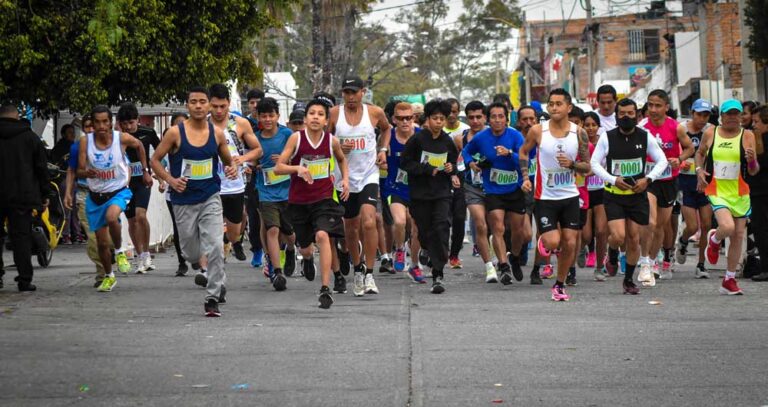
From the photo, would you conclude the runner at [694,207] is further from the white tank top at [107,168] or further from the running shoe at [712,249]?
the white tank top at [107,168]

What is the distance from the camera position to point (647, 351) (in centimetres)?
907

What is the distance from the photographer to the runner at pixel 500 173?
1452cm

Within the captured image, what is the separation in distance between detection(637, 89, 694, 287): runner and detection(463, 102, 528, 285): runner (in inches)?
53.6

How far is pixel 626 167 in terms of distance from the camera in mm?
13062

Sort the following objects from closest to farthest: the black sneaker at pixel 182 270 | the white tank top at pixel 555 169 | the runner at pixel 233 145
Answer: the white tank top at pixel 555 169
the runner at pixel 233 145
the black sneaker at pixel 182 270

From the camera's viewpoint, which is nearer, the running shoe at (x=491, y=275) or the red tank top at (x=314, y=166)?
the red tank top at (x=314, y=166)

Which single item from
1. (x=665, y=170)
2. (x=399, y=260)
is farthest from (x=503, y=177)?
(x=399, y=260)

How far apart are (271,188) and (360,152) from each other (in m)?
1.41

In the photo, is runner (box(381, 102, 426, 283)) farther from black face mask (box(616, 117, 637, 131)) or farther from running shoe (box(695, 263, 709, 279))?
running shoe (box(695, 263, 709, 279))

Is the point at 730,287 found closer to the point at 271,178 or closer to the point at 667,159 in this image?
the point at 667,159

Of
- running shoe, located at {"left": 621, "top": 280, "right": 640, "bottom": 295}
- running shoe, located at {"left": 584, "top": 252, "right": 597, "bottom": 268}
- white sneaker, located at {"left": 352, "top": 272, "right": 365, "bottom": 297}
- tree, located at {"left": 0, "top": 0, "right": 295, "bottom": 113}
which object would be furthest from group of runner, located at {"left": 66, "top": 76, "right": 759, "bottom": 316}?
tree, located at {"left": 0, "top": 0, "right": 295, "bottom": 113}

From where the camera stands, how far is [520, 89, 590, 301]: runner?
1254 centimetres

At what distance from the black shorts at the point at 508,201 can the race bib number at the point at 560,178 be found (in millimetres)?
1851

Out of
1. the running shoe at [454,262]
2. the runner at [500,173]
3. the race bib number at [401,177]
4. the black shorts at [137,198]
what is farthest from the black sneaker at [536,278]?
the black shorts at [137,198]
